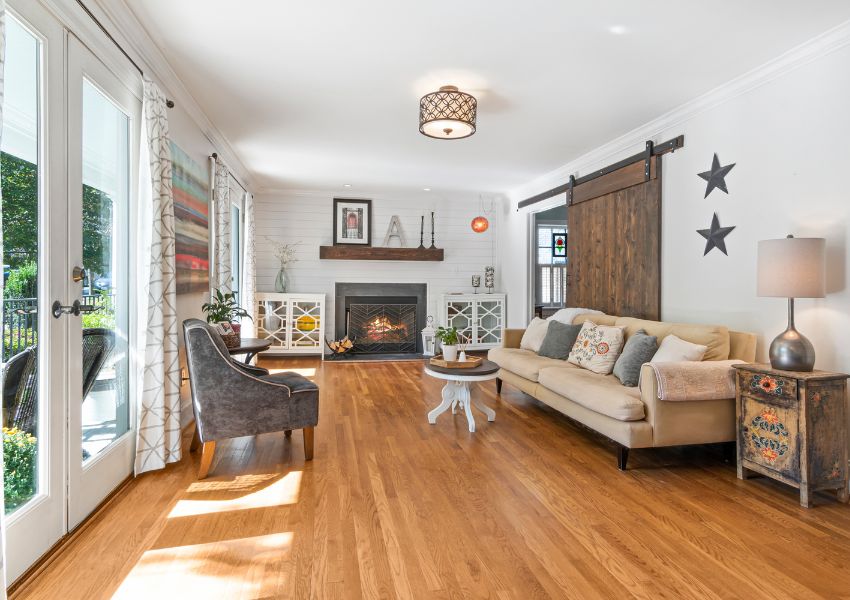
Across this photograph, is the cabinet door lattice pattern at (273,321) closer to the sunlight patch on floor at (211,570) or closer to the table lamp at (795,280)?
the sunlight patch on floor at (211,570)

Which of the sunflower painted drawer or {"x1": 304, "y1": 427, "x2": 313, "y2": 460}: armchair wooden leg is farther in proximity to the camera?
{"x1": 304, "y1": 427, "x2": 313, "y2": 460}: armchair wooden leg

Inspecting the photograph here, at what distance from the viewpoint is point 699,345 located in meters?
3.33

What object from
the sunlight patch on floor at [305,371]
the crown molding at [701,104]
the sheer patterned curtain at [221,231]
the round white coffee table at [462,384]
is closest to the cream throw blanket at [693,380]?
the round white coffee table at [462,384]

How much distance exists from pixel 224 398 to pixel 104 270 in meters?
0.94

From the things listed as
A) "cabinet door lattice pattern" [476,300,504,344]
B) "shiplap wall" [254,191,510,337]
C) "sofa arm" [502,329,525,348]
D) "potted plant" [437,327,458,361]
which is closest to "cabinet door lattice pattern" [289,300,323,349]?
"shiplap wall" [254,191,510,337]

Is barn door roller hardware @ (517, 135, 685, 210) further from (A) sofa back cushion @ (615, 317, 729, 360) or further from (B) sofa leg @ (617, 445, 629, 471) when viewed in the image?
(B) sofa leg @ (617, 445, 629, 471)

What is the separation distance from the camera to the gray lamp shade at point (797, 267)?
2.71 m

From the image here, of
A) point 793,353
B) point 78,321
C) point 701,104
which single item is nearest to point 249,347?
point 78,321

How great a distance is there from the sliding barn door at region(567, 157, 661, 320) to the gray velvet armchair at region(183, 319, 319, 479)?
127 inches

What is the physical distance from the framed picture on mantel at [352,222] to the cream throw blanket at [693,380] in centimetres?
553

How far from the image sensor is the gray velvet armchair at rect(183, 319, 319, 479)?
287 centimetres

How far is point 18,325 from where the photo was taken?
1855 mm

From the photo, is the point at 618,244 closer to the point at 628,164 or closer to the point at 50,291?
the point at 628,164

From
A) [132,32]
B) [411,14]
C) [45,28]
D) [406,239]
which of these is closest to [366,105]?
[411,14]
